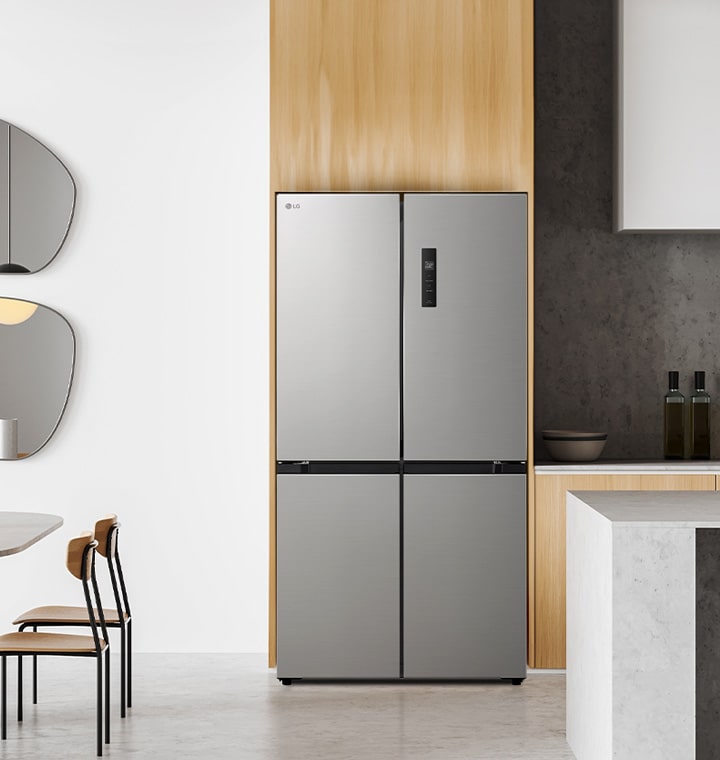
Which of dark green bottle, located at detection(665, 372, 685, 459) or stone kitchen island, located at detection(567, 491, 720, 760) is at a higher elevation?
dark green bottle, located at detection(665, 372, 685, 459)

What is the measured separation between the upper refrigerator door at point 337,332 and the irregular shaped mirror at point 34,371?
1.20 meters

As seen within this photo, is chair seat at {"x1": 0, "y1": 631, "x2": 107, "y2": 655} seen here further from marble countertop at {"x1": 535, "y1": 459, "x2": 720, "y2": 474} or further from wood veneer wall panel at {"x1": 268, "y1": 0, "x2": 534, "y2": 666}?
marble countertop at {"x1": 535, "y1": 459, "x2": 720, "y2": 474}

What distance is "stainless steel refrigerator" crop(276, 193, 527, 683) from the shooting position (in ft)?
12.3

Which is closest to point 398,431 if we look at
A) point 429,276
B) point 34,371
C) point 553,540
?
point 429,276

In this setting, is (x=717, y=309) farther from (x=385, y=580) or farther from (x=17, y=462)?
(x=17, y=462)

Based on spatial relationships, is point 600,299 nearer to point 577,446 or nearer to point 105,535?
point 577,446

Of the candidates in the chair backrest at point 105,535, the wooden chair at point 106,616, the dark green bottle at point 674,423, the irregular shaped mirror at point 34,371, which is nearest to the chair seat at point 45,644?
the wooden chair at point 106,616

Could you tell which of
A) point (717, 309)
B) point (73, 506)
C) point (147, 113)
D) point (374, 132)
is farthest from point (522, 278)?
point (73, 506)

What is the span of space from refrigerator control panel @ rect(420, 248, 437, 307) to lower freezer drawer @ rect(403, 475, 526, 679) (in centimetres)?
71

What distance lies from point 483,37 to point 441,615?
2.37m

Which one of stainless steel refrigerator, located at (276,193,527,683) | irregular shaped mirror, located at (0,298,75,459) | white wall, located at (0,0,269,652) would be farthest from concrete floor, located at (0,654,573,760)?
irregular shaped mirror, located at (0,298,75,459)

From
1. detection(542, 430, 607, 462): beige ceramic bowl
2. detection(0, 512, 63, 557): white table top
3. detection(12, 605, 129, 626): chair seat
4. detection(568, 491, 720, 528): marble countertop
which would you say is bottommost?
detection(12, 605, 129, 626): chair seat

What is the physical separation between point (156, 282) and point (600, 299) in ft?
6.80

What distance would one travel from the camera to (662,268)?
14.6 feet
